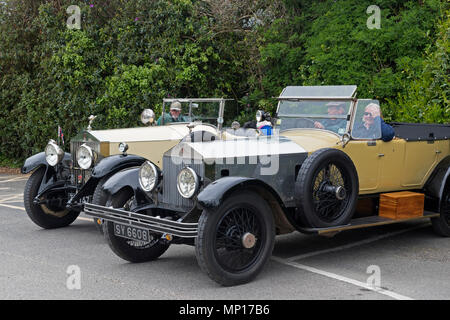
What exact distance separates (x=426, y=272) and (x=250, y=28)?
9156mm

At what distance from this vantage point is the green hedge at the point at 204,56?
34.4 ft

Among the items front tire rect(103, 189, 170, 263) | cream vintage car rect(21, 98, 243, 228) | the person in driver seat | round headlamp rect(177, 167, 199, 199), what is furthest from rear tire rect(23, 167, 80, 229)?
the person in driver seat

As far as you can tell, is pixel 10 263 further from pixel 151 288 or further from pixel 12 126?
pixel 12 126

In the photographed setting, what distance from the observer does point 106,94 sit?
44.5 feet

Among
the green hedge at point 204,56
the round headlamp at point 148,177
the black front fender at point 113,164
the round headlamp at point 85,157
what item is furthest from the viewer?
the green hedge at point 204,56

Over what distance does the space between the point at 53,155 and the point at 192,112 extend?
2.32m

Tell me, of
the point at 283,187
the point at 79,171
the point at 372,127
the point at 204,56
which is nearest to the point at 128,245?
the point at 283,187

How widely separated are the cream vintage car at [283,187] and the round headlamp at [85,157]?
1719mm

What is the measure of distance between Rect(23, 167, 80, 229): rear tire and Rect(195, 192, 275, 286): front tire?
10.9 feet

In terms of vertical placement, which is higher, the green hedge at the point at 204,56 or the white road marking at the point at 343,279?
the green hedge at the point at 204,56

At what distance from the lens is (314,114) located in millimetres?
6926

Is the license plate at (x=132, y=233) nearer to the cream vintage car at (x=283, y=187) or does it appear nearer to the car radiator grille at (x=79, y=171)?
the cream vintage car at (x=283, y=187)

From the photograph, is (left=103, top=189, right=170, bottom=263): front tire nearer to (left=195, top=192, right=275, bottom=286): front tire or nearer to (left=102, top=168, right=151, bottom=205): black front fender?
(left=102, top=168, right=151, bottom=205): black front fender

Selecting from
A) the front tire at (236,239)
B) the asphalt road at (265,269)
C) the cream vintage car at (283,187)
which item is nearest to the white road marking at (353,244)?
the asphalt road at (265,269)
